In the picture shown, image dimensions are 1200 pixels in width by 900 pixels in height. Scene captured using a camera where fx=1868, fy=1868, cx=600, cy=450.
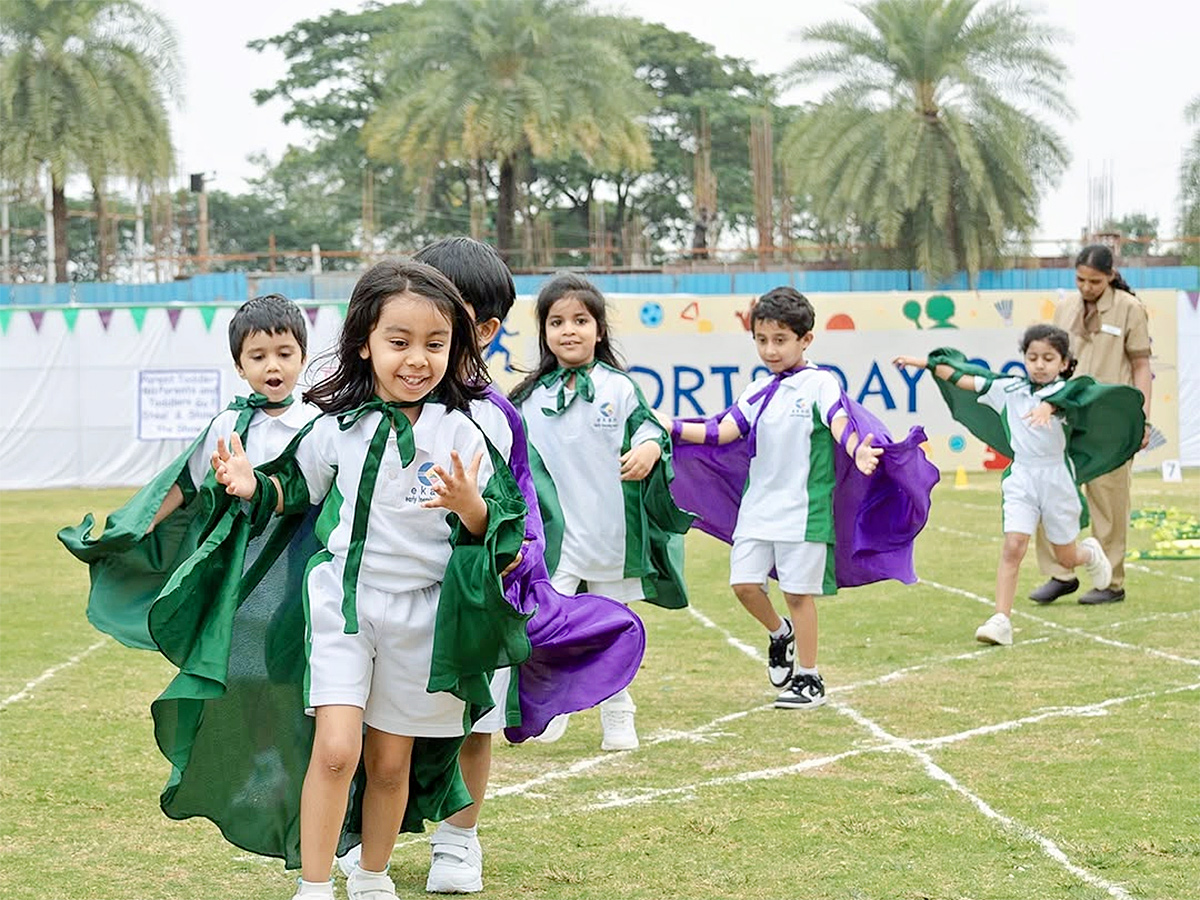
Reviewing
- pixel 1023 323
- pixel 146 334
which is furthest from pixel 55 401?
pixel 1023 323

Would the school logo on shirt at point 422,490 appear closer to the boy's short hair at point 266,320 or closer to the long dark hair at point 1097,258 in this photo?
the boy's short hair at point 266,320

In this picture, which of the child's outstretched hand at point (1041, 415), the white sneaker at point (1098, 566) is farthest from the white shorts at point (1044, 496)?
the white sneaker at point (1098, 566)

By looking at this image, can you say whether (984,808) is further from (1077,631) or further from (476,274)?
(1077,631)

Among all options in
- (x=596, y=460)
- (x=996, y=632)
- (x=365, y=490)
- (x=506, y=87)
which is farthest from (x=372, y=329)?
(x=506, y=87)

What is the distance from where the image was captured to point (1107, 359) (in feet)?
36.2

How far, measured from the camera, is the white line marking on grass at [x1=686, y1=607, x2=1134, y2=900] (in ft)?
15.4

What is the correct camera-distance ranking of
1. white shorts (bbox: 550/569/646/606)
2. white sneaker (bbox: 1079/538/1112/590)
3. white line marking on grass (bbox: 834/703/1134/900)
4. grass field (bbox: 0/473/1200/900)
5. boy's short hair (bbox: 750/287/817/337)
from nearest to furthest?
white line marking on grass (bbox: 834/703/1134/900) → grass field (bbox: 0/473/1200/900) → white shorts (bbox: 550/569/646/606) → boy's short hair (bbox: 750/287/817/337) → white sneaker (bbox: 1079/538/1112/590)

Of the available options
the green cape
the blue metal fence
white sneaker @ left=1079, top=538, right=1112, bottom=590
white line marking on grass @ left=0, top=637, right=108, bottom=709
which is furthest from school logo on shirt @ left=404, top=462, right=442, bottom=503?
the blue metal fence

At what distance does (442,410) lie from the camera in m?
4.29

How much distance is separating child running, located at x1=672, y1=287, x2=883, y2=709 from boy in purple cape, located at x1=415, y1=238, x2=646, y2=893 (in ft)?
9.29

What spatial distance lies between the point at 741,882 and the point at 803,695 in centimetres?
274

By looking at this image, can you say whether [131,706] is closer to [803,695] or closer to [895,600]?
[803,695]

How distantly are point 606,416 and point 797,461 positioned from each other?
1189mm

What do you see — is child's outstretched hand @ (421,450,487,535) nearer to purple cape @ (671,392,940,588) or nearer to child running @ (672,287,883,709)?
child running @ (672,287,883,709)
